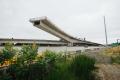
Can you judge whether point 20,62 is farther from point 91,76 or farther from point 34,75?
point 91,76

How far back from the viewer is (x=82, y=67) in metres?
13.2

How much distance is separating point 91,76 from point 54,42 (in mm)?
36330

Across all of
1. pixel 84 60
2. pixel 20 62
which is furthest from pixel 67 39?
pixel 20 62

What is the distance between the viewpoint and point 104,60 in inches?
862

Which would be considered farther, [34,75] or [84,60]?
[84,60]

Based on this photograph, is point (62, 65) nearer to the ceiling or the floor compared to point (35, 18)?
nearer to the floor

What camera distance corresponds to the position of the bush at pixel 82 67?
12884mm

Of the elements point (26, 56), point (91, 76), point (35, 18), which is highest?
point (35, 18)

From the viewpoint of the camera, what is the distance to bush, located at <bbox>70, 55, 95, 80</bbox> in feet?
42.3

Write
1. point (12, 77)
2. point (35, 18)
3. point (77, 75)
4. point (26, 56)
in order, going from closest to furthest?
point (12, 77) → point (26, 56) → point (77, 75) → point (35, 18)

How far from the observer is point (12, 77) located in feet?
35.2

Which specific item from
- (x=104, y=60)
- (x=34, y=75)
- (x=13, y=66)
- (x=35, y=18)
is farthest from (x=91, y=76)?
(x=35, y=18)

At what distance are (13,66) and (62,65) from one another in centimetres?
230

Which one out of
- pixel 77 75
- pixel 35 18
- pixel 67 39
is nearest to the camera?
pixel 77 75
